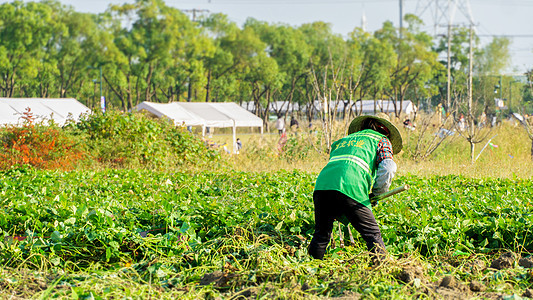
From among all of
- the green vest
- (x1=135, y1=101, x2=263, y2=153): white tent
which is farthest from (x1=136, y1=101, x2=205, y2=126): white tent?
the green vest

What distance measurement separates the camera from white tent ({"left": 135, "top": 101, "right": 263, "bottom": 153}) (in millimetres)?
26656

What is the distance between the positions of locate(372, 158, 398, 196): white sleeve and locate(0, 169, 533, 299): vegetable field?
1.79ft

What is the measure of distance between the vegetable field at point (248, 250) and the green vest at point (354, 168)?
0.55 meters

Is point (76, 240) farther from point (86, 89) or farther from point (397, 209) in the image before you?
point (86, 89)

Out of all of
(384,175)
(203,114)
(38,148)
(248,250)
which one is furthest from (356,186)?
(203,114)

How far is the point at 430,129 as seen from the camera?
58.5 ft

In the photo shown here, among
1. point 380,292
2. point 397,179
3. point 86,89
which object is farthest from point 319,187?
point 86,89

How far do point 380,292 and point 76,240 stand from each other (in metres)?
2.72

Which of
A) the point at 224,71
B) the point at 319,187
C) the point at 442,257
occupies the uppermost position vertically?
the point at 224,71

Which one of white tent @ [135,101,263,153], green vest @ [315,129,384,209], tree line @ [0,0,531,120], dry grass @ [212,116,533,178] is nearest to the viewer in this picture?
A: green vest @ [315,129,384,209]

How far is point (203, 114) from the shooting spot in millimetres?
29250

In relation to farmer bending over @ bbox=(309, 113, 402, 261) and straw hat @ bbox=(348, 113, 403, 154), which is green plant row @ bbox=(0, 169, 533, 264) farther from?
straw hat @ bbox=(348, 113, 403, 154)

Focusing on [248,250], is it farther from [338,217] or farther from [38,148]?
[38,148]

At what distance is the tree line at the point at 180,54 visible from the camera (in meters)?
40.2
